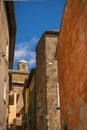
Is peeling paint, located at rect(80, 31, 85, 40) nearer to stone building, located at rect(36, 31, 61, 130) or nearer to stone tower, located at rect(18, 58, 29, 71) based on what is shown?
stone building, located at rect(36, 31, 61, 130)

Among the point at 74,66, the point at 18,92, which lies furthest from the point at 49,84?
the point at 18,92

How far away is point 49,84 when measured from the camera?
15.2 meters

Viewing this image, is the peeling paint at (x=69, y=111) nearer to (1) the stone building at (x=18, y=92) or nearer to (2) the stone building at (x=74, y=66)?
(2) the stone building at (x=74, y=66)

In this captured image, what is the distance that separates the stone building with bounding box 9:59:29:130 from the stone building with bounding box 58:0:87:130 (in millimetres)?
14524

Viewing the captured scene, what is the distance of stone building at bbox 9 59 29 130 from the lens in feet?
81.0

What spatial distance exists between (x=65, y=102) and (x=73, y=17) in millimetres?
3222

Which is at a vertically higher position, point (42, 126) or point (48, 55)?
point (48, 55)

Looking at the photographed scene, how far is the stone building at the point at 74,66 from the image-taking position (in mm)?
7000

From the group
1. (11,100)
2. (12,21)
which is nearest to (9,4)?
(12,21)

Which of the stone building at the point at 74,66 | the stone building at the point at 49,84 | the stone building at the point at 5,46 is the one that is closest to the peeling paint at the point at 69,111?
the stone building at the point at 74,66

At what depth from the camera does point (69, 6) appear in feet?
28.9

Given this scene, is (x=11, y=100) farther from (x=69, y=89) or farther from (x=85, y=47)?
(x=85, y=47)

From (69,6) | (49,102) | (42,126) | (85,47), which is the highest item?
(69,6)

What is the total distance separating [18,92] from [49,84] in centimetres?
2016
